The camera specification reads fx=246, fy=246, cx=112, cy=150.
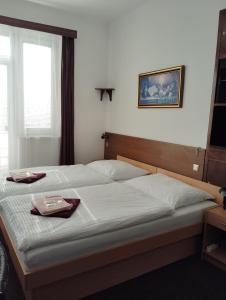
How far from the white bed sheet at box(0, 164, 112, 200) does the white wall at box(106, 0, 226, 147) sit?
37.9 inches

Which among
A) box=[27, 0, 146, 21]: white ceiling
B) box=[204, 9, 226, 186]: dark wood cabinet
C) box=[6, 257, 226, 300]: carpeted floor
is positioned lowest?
box=[6, 257, 226, 300]: carpeted floor

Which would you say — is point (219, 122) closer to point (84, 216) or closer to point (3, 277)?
point (84, 216)

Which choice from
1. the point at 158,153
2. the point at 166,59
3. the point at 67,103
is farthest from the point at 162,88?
the point at 67,103

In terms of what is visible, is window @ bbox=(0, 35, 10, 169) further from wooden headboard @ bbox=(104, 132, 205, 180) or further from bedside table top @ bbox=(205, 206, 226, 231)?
bedside table top @ bbox=(205, 206, 226, 231)

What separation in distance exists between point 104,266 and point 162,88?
2166 millimetres

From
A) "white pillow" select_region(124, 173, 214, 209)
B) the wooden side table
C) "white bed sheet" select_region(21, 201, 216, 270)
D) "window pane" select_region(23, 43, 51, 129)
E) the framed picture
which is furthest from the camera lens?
"window pane" select_region(23, 43, 51, 129)

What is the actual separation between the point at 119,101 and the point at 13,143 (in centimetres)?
171

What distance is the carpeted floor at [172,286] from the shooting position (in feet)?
6.06

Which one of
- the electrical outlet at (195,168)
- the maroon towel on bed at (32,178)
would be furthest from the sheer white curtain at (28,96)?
the electrical outlet at (195,168)

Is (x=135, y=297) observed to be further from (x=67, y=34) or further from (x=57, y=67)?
(x=67, y=34)

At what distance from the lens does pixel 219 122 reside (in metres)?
2.45

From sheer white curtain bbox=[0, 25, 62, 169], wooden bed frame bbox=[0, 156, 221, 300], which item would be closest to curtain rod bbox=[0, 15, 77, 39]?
sheer white curtain bbox=[0, 25, 62, 169]

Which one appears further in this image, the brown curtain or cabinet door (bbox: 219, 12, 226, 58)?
the brown curtain

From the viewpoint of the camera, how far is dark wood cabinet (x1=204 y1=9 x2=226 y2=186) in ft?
7.70
